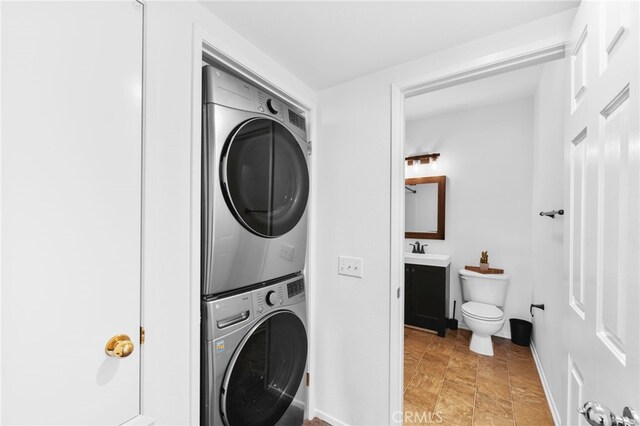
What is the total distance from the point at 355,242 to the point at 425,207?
2088 millimetres

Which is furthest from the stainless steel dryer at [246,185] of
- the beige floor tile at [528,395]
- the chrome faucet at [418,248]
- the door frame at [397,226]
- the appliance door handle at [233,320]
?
the chrome faucet at [418,248]

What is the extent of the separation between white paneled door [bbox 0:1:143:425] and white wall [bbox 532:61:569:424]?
1982 mm

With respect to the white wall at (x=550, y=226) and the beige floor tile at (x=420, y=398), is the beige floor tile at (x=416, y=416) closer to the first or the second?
the beige floor tile at (x=420, y=398)

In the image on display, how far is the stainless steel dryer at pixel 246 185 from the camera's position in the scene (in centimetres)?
110

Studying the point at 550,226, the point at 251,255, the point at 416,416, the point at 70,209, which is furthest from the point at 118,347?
the point at 550,226

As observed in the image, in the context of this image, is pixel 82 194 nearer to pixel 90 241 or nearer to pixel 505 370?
pixel 90 241

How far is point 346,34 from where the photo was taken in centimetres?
130

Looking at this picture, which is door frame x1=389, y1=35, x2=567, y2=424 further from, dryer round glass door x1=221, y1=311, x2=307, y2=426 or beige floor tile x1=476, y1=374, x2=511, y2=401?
beige floor tile x1=476, y1=374, x2=511, y2=401

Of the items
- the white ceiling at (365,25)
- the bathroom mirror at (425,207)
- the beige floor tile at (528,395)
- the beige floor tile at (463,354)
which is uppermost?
the white ceiling at (365,25)

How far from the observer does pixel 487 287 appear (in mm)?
2865

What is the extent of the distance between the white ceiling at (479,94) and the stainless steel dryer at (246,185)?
6.57 feet

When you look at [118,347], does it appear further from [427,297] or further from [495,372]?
[427,297]

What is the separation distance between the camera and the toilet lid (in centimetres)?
254

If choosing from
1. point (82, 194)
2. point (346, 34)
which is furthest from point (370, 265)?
point (82, 194)
